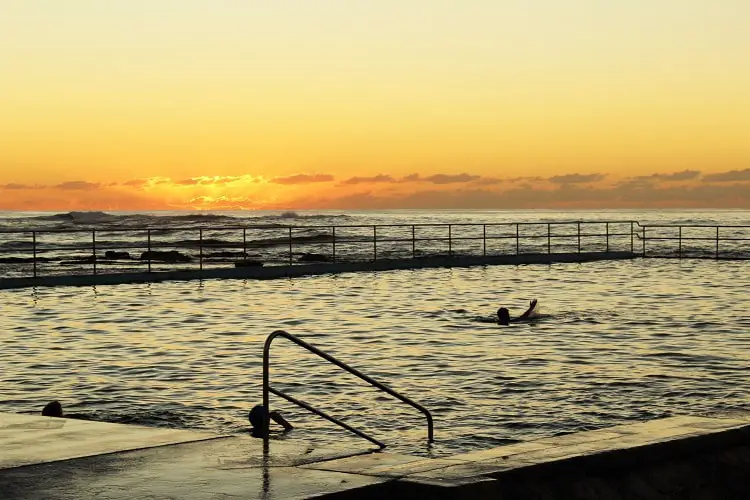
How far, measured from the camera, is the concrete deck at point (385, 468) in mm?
A: 6988

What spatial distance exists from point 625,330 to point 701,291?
11052mm

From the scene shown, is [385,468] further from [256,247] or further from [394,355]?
[256,247]

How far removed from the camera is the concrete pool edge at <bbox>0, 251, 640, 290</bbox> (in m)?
33.1


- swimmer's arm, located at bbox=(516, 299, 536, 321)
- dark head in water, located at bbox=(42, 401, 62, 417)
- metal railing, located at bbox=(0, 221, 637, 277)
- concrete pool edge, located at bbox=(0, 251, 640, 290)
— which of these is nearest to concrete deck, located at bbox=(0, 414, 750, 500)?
dark head in water, located at bbox=(42, 401, 62, 417)

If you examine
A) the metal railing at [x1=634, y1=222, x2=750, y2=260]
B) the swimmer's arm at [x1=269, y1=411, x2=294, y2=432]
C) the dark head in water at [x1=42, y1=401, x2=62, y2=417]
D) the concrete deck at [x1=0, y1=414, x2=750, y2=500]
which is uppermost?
the concrete deck at [x1=0, y1=414, x2=750, y2=500]

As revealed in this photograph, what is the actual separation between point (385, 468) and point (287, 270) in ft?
99.1

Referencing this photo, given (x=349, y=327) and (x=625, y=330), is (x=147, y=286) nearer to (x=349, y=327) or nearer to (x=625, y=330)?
(x=349, y=327)

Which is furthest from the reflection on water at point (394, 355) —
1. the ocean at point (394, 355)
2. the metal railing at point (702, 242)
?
the metal railing at point (702, 242)

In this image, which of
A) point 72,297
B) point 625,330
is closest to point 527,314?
point 625,330

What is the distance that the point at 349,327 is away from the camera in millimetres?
21625

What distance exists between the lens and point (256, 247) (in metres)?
42.4

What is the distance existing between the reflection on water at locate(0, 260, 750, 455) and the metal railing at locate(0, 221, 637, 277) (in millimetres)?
2267

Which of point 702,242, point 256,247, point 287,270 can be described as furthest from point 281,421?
point 702,242

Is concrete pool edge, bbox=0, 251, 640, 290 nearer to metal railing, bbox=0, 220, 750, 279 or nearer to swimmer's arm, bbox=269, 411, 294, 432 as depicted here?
metal railing, bbox=0, 220, 750, 279
